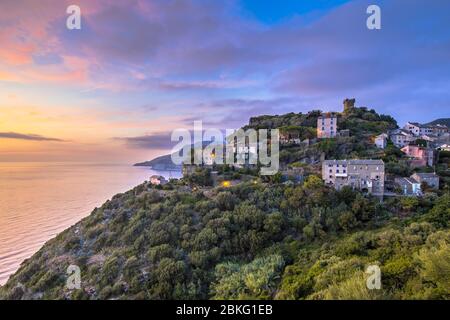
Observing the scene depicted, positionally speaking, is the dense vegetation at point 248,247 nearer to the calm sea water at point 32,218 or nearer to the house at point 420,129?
the calm sea water at point 32,218

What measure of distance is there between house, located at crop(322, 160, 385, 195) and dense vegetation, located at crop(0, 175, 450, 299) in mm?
1914

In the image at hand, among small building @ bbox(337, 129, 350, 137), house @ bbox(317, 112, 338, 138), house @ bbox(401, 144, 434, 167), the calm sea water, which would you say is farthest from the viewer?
house @ bbox(317, 112, 338, 138)

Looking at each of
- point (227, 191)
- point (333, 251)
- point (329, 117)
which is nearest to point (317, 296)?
point (333, 251)

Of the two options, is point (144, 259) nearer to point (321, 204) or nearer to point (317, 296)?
point (317, 296)

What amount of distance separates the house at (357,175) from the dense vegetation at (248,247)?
6.28 ft

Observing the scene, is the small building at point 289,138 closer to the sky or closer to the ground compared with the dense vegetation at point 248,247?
closer to the sky

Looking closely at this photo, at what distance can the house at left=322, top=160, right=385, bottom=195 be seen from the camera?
21.7 meters

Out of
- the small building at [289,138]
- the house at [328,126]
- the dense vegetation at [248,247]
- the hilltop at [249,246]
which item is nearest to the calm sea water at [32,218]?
the hilltop at [249,246]

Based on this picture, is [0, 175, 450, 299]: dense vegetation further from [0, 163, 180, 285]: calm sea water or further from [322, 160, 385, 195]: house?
[0, 163, 180, 285]: calm sea water

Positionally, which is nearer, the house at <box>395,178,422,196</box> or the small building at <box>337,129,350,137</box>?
the house at <box>395,178,422,196</box>

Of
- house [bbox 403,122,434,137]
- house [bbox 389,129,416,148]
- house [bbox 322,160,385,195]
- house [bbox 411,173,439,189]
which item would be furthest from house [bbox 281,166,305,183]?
house [bbox 403,122,434,137]

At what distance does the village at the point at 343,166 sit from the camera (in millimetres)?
21922

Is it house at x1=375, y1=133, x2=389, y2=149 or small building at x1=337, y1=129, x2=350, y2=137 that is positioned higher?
small building at x1=337, y1=129, x2=350, y2=137

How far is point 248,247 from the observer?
16578 millimetres
